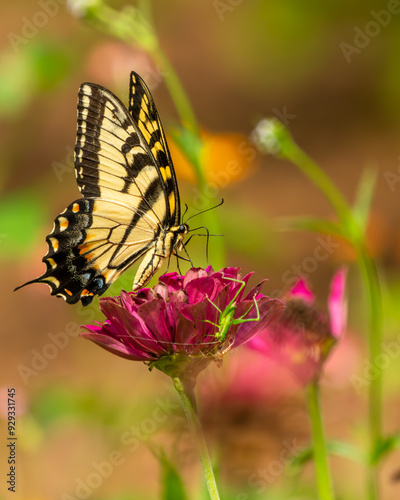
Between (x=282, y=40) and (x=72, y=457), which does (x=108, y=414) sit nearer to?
(x=72, y=457)

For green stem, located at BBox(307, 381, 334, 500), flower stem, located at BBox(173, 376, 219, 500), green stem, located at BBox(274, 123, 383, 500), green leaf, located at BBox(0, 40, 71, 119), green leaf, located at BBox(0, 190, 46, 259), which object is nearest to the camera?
flower stem, located at BBox(173, 376, 219, 500)

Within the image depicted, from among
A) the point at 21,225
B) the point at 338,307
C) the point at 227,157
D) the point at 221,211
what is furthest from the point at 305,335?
the point at 221,211

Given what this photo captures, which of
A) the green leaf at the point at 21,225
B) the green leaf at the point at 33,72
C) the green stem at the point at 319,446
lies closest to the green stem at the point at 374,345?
the green stem at the point at 319,446

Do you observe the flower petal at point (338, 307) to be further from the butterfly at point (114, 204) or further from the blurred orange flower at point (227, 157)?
the blurred orange flower at point (227, 157)

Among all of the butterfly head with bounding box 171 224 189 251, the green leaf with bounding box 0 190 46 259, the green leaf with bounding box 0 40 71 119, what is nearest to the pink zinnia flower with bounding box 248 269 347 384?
the butterfly head with bounding box 171 224 189 251

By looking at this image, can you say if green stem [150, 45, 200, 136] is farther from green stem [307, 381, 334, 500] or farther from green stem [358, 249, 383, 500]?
green stem [307, 381, 334, 500]

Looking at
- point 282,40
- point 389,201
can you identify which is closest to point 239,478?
point 389,201

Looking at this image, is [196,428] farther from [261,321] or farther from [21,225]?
[21,225]
